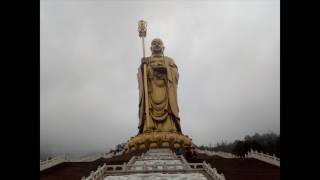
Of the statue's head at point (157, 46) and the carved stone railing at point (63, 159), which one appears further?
the statue's head at point (157, 46)

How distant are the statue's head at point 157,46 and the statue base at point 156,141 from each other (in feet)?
18.1

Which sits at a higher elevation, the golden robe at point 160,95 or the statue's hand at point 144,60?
the statue's hand at point 144,60

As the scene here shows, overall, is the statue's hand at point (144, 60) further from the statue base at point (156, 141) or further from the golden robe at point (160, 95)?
the statue base at point (156, 141)

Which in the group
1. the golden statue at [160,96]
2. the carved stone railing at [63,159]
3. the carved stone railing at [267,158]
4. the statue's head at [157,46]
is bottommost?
the carved stone railing at [63,159]

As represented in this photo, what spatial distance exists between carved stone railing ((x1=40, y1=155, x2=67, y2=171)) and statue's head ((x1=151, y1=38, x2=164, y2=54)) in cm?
1337

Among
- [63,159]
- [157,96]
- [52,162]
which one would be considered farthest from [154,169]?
[157,96]

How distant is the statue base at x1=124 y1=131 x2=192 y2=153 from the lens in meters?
26.9

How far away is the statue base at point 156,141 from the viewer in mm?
26891

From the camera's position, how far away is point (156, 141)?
2705 centimetres

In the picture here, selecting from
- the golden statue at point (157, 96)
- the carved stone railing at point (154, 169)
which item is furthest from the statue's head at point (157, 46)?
the carved stone railing at point (154, 169)

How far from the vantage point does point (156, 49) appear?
1193 inches

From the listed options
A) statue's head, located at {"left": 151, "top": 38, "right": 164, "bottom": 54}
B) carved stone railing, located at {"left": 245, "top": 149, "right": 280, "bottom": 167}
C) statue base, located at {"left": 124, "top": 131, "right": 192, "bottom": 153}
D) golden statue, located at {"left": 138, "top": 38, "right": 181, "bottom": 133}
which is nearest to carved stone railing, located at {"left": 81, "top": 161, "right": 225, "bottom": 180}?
carved stone railing, located at {"left": 245, "top": 149, "right": 280, "bottom": 167}
